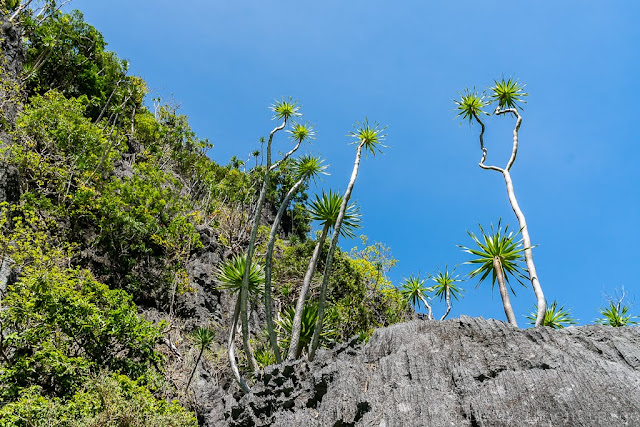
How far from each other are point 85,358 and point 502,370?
8.33 meters

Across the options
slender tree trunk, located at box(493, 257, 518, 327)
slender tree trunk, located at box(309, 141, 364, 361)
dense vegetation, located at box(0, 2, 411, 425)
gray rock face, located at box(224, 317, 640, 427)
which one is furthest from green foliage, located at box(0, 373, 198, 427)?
slender tree trunk, located at box(493, 257, 518, 327)

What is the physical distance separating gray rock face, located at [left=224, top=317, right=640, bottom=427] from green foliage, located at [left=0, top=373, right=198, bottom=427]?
1.46 meters

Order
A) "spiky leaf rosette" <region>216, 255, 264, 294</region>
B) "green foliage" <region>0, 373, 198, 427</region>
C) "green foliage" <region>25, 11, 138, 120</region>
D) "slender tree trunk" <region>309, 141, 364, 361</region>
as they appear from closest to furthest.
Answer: "green foliage" <region>0, 373, 198, 427</region> → "slender tree trunk" <region>309, 141, 364, 361</region> → "spiky leaf rosette" <region>216, 255, 264, 294</region> → "green foliage" <region>25, 11, 138, 120</region>

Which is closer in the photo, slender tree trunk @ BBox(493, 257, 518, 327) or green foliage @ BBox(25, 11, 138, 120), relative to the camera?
slender tree trunk @ BBox(493, 257, 518, 327)

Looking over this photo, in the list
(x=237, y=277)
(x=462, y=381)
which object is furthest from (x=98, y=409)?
(x=462, y=381)

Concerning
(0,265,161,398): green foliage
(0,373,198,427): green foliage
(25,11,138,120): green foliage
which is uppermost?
(25,11,138,120): green foliage

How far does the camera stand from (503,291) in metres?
9.66

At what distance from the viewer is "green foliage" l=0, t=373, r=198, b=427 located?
26.6 ft

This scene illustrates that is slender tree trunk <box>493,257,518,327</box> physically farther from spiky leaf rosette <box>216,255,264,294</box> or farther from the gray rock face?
spiky leaf rosette <box>216,255,264,294</box>

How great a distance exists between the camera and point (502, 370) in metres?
7.09

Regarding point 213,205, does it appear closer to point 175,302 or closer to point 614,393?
point 175,302

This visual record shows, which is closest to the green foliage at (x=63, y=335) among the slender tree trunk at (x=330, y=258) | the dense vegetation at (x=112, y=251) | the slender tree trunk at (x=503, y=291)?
the dense vegetation at (x=112, y=251)

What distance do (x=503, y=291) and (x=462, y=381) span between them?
315cm

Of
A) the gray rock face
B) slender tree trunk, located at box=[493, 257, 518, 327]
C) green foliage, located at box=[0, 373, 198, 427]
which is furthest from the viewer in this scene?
slender tree trunk, located at box=[493, 257, 518, 327]
